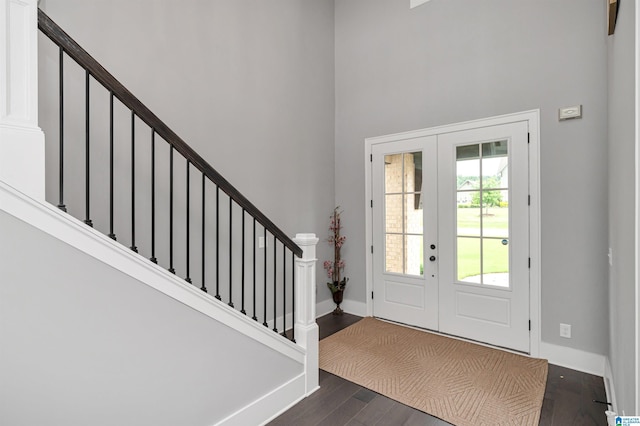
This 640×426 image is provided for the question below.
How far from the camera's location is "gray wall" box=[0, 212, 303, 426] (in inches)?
46.7

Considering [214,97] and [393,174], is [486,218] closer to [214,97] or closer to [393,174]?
[393,174]

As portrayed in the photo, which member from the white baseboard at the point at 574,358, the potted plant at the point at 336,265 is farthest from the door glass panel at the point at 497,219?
the potted plant at the point at 336,265

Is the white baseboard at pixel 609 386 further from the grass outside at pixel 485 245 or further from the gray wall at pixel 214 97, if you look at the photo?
the gray wall at pixel 214 97

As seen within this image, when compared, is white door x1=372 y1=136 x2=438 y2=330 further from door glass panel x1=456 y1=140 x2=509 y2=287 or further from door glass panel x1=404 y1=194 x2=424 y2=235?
door glass panel x1=456 y1=140 x2=509 y2=287


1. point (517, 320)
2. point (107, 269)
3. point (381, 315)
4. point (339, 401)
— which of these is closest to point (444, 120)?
point (517, 320)

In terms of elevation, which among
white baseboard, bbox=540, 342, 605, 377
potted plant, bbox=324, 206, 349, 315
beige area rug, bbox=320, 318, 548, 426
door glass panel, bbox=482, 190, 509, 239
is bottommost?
beige area rug, bbox=320, 318, 548, 426

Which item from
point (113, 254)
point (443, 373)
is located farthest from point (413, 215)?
point (113, 254)

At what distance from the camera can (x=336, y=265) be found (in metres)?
4.33

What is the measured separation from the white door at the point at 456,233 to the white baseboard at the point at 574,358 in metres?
0.17

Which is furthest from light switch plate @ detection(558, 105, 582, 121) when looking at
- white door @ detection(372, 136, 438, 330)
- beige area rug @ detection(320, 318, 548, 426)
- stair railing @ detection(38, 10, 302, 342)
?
stair railing @ detection(38, 10, 302, 342)

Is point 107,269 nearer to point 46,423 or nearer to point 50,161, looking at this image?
point 46,423

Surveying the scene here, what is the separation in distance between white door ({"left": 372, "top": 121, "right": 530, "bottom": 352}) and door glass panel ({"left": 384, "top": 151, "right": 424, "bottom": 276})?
1 cm

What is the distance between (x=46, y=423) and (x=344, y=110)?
4055 mm

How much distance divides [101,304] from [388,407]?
195 cm
